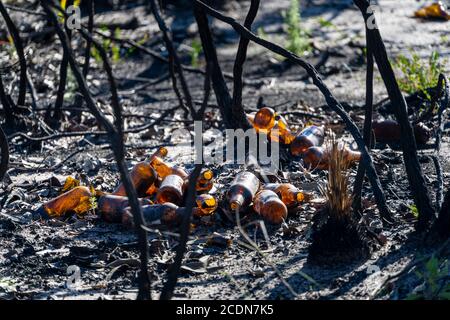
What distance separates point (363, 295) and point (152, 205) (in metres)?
1.32

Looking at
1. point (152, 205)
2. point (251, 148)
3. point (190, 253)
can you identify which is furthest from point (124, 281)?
point (251, 148)

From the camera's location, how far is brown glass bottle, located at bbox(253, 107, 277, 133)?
5473mm

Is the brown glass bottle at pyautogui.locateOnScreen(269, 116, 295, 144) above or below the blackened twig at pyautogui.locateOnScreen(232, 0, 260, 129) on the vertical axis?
below

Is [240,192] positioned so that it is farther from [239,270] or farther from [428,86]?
[428,86]

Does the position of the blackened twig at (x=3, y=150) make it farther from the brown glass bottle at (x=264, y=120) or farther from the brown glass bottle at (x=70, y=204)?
the brown glass bottle at (x=264, y=120)

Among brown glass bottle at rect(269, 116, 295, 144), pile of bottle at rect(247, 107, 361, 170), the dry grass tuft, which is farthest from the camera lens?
brown glass bottle at rect(269, 116, 295, 144)

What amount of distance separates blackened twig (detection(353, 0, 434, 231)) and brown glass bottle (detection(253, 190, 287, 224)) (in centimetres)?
72

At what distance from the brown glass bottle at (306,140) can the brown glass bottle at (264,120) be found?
0.67 ft

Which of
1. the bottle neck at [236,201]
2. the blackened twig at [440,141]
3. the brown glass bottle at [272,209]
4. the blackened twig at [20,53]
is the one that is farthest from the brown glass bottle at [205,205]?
the blackened twig at [20,53]

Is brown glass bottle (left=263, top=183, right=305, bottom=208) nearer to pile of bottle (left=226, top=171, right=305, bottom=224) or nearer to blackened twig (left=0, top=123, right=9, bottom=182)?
pile of bottle (left=226, top=171, right=305, bottom=224)

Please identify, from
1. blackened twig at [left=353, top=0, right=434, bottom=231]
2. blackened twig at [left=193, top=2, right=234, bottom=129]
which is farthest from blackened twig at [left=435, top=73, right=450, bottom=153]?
blackened twig at [left=193, top=2, right=234, bottom=129]

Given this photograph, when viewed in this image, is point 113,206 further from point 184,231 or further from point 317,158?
point 184,231

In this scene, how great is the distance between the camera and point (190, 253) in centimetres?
408

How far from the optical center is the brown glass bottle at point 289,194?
4.50 meters
